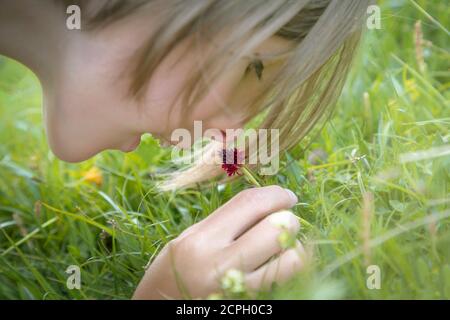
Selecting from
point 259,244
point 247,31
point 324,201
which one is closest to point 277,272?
point 259,244

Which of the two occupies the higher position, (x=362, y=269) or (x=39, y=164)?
(x=39, y=164)

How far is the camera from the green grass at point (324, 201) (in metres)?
0.92

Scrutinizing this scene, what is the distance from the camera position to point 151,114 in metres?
1.13

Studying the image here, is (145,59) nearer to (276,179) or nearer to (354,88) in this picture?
(276,179)

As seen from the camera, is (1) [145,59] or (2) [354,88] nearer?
(1) [145,59]

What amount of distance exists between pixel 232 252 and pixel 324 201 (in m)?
0.21

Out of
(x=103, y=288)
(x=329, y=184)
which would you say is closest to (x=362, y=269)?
(x=329, y=184)

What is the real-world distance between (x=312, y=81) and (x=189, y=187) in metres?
0.37

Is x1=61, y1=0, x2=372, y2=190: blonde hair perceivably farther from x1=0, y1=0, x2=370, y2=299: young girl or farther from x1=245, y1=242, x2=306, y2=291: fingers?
x1=245, y1=242, x2=306, y2=291: fingers

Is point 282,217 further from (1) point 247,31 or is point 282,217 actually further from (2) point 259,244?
(1) point 247,31

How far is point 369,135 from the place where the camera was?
153cm

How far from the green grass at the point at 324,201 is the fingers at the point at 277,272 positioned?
0.08 feet

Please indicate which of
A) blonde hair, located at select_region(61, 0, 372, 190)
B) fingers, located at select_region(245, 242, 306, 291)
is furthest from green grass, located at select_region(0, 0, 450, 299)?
blonde hair, located at select_region(61, 0, 372, 190)

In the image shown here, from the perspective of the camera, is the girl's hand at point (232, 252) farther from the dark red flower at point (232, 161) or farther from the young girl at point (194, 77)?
the dark red flower at point (232, 161)
